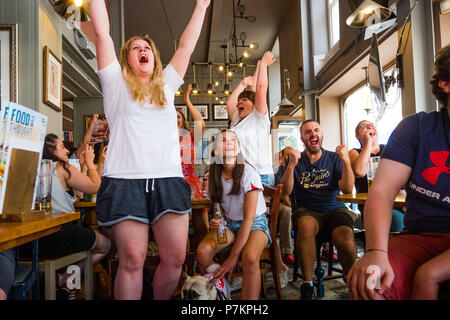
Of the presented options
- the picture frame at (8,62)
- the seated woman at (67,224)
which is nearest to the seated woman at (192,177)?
the seated woman at (67,224)

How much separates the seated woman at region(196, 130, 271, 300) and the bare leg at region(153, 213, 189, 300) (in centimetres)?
57

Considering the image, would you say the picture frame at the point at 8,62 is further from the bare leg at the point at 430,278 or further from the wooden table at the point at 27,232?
the bare leg at the point at 430,278

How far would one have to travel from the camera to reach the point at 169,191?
132 cm

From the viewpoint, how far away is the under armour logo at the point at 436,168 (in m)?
1.07

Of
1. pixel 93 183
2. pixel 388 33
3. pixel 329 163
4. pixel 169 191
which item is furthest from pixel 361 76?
pixel 169 191

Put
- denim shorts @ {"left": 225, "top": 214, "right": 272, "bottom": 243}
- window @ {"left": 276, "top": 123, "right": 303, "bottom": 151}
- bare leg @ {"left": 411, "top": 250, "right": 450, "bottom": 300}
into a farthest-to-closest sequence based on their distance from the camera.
Result: window @ {"left": 276, "top": 123, "right": 303, "bottom": 151}
denim shorts @ {"left": 225, "top": 214, "right": 272, "bottom": 243}
bare leg @ {"left": 411, "top": 250, "right": 450, "bottom": 300}

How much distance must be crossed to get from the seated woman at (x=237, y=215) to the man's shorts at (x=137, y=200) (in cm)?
78

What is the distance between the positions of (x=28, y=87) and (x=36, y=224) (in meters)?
2.62

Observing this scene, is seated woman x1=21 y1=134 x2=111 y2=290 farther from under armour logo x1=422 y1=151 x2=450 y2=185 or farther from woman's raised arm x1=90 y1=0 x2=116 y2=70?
under armour logo x1=422 y1=151 x2=450 y2=185

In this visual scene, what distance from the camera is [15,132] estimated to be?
114 centimetres

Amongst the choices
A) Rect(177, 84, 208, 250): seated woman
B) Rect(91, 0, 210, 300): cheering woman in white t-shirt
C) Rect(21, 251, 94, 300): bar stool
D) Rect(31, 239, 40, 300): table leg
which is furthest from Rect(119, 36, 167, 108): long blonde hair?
Rect(177, 84, 208, 250): seated woman

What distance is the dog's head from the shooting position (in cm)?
159

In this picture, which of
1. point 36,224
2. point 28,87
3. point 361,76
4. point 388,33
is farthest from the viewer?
point 361,76

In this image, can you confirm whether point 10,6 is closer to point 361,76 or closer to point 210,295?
point 210,295
